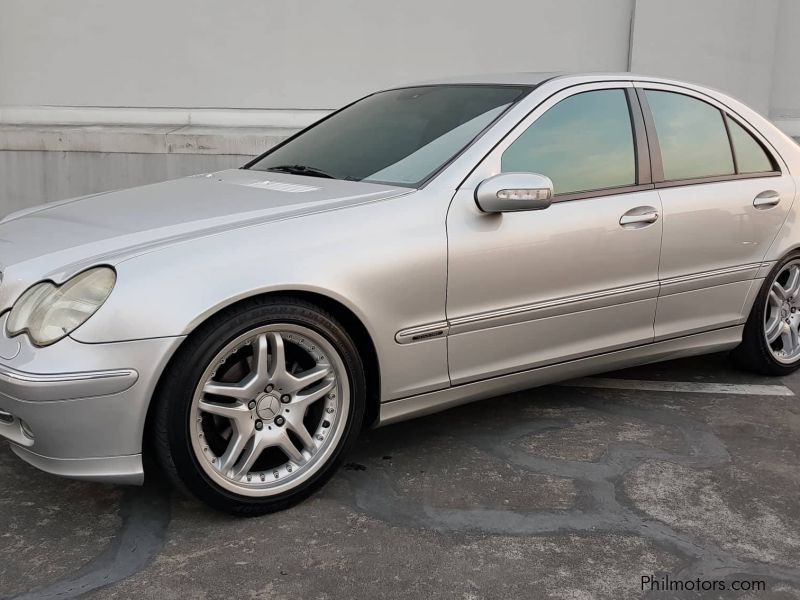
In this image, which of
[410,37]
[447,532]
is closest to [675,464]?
[447,532]

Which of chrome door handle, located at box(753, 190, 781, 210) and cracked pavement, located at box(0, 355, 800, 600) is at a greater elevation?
chrome door handle, located at box(753, 190, 781, 210)

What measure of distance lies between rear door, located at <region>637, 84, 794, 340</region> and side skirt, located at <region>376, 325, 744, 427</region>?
0.07m

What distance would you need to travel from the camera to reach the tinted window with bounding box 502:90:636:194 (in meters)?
3.45

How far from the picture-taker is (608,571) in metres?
2.57

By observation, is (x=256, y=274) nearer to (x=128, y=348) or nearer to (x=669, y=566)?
(x=128, y=348)

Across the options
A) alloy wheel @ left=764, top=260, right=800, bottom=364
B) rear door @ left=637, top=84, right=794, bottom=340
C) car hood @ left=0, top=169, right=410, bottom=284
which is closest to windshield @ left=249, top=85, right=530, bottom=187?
car hood @ left=0, top=169, right=410, bottom=284

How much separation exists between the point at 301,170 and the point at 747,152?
2.21 metres

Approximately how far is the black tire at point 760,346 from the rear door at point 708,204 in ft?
0.32

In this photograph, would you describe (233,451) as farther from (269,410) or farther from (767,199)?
(767,199)

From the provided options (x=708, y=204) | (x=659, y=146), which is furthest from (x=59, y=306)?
(x=708, y=204)

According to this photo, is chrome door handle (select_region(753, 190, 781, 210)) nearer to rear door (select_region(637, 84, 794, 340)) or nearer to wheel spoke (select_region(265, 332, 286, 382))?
rear door (select_region(637, 84, 794, 340))

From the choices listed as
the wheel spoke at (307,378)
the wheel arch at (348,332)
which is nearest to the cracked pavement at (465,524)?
the wheel arch at (348,332)

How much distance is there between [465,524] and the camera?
9.33 ft

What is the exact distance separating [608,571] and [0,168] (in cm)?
777
